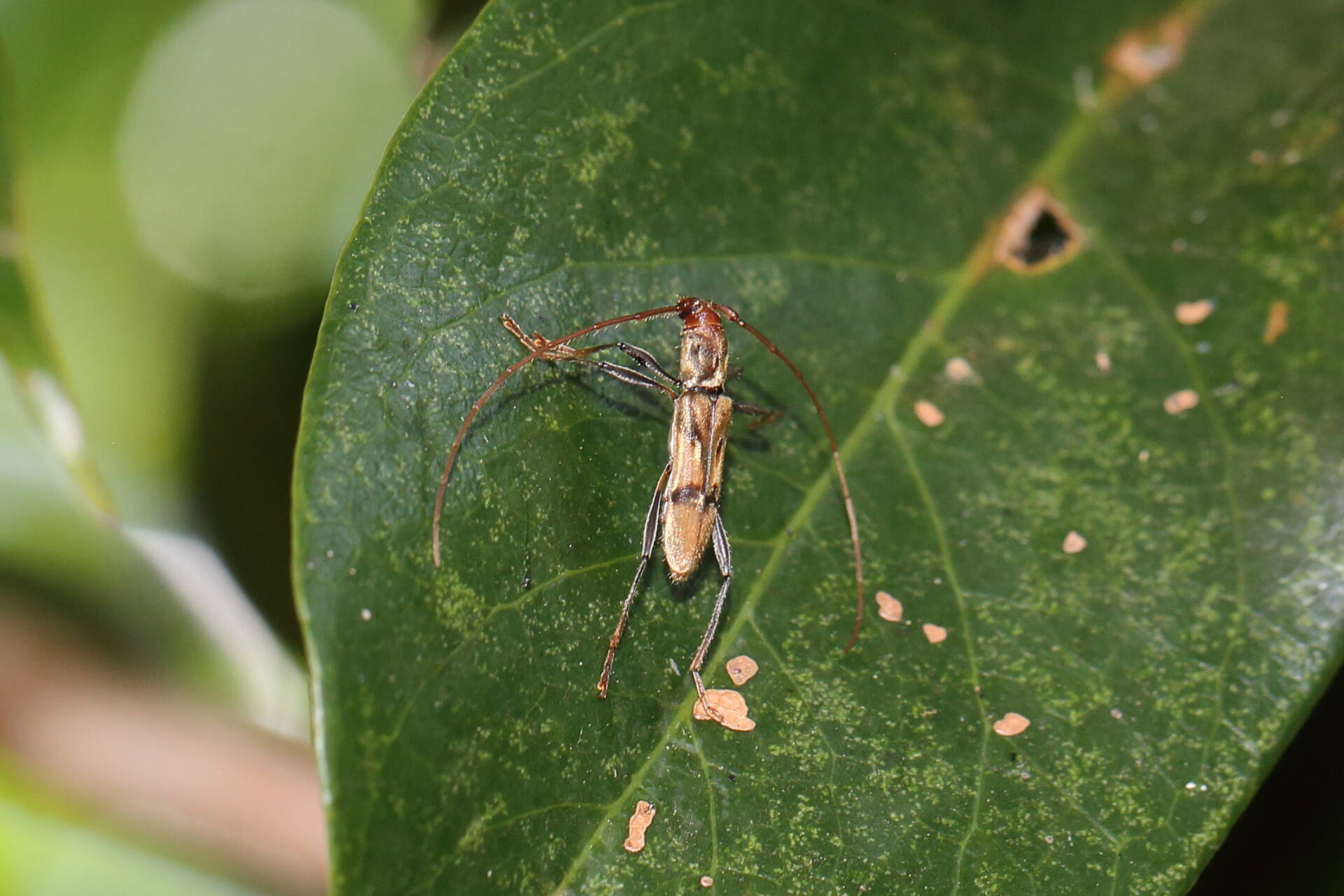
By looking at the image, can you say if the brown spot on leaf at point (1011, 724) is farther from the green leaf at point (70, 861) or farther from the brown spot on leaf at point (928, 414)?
the green leaf at point (70, 861)

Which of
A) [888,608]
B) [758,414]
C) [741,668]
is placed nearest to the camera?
[741,668]

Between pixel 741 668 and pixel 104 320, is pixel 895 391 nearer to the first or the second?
pixel 741 668

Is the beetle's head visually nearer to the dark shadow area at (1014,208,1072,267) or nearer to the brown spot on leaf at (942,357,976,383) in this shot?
the brown spot on leaf at (942,357,976,383)

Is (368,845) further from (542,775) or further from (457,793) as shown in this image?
(542,775)

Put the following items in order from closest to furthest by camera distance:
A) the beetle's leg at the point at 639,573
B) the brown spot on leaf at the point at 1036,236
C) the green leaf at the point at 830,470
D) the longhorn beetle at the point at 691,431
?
1. the green leaf at the point at 830,470
2. the beetle's leg at the point at 639,573
3. the longhorn beetle at the point at 691,431
4. the brown spot on leaf at the point at 1036,236

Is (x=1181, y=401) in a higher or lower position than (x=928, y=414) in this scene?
higher

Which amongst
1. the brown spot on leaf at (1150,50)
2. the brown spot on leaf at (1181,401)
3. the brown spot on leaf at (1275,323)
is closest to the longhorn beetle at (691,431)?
the brown spot on leaf at (1181,401)

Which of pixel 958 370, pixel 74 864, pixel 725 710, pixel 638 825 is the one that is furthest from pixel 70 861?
pixel 958 370
